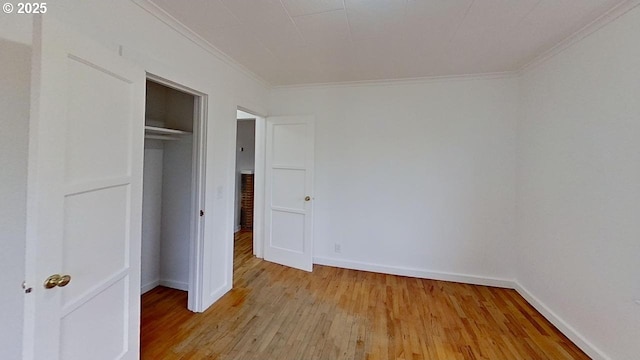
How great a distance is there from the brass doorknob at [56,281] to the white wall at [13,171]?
312 mm

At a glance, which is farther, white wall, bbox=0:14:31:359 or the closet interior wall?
the closet interior wall

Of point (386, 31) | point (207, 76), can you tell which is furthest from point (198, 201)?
point (386, 31)

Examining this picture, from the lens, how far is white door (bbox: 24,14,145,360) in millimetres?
1132

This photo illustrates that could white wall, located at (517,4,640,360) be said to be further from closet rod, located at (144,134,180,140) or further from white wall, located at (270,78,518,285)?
closet rod, located at (144,134,180,140)

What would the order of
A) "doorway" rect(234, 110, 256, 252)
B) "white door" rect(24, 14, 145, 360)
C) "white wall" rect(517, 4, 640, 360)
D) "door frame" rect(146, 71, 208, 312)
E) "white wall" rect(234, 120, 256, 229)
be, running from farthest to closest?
1. "white wall" rect(234, 120, 256, 229)
2. "doorway" rect(234, 110, 256, 252)
3. "door frame" rect(146, 71, 208, 312)
4. "white wall" rect(517, 4, 640, 360)
5. "white door" rect(24, 14, 145, 360)

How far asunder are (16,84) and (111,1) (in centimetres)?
76

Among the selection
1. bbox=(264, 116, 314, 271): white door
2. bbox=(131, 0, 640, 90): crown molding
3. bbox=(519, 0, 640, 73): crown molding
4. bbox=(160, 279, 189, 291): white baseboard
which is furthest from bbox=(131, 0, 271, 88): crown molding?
bbox=(519, 0, 640, 73): crown molding

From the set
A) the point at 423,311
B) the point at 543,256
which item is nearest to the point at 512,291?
the point at 543,256

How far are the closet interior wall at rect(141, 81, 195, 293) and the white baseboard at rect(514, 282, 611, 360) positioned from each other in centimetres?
368

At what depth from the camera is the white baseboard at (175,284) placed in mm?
3052

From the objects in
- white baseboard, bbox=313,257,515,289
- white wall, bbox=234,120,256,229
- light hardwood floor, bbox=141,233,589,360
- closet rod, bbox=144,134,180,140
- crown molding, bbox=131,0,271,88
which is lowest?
light hardwood floor, bbox=141,233,589,360

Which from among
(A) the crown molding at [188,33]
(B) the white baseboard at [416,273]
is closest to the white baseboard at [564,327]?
(B) the white baseboard at [416,273]

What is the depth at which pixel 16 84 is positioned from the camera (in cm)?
130

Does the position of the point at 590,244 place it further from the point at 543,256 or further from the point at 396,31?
the point at 396,31
